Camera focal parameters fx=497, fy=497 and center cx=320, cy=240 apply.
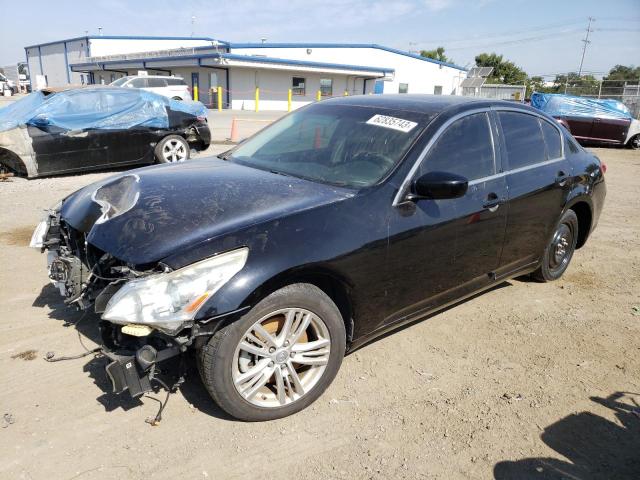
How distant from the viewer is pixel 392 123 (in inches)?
140

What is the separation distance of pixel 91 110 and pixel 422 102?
7.37 meters

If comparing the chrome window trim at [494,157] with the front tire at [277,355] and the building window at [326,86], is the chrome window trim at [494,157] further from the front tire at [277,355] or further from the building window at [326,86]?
the building window at [326,86]

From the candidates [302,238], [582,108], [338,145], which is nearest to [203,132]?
[338,145]

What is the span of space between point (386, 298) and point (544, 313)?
203 centimetres

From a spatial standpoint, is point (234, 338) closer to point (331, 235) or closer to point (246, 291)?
point (246, 291)

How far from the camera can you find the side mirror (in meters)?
3.04

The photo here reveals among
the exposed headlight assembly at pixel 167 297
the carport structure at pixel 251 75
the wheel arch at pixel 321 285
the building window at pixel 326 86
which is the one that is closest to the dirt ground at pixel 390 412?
the wheel arch at pixel 321 285

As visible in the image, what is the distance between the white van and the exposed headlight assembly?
25339 mm

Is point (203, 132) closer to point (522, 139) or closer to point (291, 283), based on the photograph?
point (522, 139)

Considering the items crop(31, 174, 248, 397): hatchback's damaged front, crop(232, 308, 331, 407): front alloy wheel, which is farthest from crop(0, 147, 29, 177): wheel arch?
crop(232, 308, 331, 407): front alloy wheel

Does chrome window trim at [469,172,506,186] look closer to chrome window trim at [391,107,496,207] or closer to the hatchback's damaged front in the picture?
chrome window trim at [391,107,496,207]

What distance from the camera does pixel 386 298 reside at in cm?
316

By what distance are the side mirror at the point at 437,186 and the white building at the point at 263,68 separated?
111 feet

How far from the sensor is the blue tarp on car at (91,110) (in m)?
8.49
